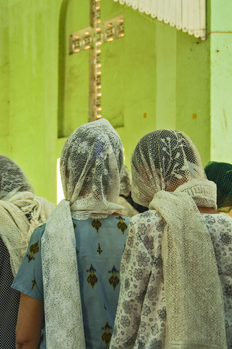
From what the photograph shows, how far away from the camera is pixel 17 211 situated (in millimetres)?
2045

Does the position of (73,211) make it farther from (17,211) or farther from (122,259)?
(17,211)

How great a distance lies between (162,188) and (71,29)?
5105 mm

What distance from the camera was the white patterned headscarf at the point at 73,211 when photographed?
54.6 inches

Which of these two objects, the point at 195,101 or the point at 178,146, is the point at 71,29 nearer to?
the point at 195,101

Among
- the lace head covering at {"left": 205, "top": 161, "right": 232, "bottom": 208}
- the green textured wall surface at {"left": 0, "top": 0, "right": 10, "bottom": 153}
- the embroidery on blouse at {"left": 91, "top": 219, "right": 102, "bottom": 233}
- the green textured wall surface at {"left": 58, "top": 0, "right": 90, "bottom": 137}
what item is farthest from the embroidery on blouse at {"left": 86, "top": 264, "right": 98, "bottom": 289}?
the green textured wall surface at {"left": 0, "top": 0, "right": 10, "bottom": 153}

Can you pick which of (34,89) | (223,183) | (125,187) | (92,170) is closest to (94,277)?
(92,170)

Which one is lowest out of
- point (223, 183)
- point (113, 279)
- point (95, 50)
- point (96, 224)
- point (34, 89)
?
point (113, 279)

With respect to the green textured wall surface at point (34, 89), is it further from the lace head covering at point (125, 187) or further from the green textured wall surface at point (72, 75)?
the lace head covering at point (125, 187)

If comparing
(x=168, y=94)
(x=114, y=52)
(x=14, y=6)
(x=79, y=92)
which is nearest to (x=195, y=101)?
(x=168, y=94)

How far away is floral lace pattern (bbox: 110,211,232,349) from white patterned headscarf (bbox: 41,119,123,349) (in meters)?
0.26

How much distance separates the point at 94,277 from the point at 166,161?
53 cm

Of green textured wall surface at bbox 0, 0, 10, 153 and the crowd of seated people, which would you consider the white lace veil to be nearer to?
the crowd of seated people

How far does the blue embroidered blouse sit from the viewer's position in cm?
144

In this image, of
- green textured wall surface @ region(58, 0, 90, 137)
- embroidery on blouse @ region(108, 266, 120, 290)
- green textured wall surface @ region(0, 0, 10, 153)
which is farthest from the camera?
green textured wall surface @ region(0, 0, 10, 153)
